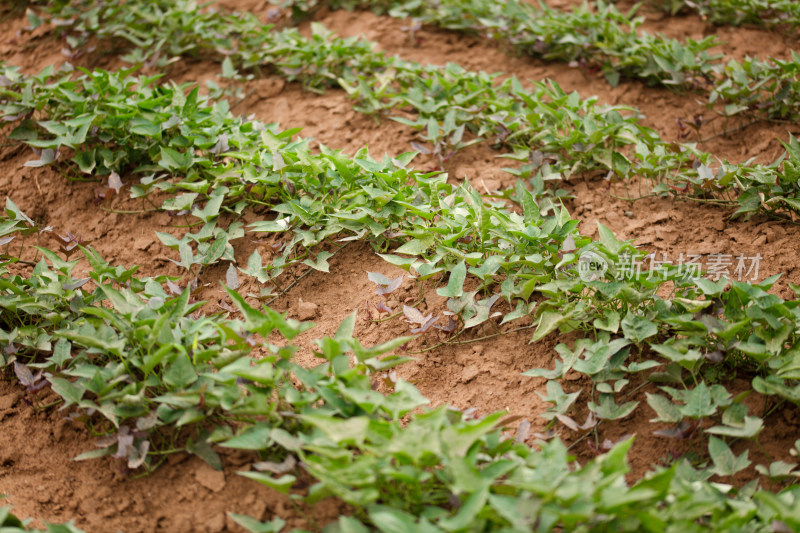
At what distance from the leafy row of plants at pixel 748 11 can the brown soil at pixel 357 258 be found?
0.08 metres

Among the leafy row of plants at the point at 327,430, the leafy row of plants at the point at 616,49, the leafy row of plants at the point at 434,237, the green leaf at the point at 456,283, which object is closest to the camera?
the leafy row of plants at the point at 327,430

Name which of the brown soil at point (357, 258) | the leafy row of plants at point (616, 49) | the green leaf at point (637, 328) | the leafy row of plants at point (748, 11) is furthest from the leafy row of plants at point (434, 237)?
the leafy row of plants at point (748, 11)

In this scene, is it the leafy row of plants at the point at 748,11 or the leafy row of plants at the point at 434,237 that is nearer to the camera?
the leafy row of plants at the point at 434,237

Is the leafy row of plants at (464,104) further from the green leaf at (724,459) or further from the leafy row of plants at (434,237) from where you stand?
the green leaf at (724,459)

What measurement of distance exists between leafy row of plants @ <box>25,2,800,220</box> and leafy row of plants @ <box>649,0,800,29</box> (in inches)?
33.9

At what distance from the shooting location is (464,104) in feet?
9.74

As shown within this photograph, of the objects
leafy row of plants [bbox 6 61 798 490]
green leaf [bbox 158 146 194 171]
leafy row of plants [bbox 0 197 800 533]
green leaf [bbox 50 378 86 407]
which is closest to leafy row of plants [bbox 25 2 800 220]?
leafy row of plants [bbox 6 61 798 490]

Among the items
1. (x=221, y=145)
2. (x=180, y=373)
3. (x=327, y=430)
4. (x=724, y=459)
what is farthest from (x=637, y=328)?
(x=221, y=145)

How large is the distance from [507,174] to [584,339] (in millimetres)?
1104

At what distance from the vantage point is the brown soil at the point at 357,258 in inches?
65.8

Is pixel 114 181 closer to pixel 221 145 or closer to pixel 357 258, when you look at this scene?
pixel 221 145

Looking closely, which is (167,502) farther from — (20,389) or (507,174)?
(507,174)

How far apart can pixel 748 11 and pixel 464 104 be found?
6.61ft

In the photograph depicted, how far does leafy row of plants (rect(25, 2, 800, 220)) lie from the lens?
100.0 inches
